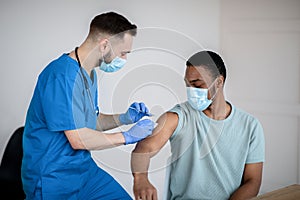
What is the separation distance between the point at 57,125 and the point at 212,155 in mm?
584

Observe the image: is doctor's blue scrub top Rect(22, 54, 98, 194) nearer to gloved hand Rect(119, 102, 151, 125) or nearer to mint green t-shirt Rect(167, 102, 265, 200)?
gloved hand Rect(119, 102, 151, 125)

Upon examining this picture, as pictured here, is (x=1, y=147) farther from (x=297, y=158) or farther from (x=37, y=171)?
(x=297, y=158)

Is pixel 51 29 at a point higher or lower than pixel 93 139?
higher

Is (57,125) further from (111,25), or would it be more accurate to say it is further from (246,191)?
(246,191)

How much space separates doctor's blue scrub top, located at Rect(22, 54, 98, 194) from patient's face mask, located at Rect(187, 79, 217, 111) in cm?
37

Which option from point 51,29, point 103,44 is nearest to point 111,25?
point 103,44

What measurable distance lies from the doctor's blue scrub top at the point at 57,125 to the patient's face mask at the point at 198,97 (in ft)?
1.21

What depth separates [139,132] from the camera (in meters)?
1.71

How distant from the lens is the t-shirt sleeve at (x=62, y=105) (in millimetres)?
1726

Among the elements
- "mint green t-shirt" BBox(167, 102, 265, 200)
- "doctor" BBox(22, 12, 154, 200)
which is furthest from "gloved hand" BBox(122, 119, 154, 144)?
"mint green t-shirt" BBox(167, 102, 265, 200)

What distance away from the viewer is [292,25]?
2.85 m

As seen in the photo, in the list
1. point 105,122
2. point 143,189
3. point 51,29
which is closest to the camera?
point 143,189

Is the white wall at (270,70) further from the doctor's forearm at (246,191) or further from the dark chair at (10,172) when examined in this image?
the dark chair at (10,172)

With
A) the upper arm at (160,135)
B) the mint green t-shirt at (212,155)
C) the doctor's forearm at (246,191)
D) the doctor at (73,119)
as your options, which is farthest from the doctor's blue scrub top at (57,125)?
the doctor's forearm at (246,191)
